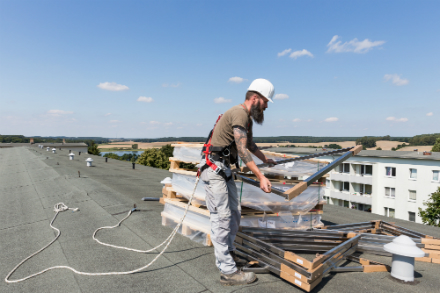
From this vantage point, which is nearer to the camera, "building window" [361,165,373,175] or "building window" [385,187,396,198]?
"building window" [385,187,396,198]

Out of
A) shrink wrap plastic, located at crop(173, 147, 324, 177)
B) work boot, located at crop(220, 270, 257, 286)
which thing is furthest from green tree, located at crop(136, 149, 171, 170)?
work boot, located at crop(220, 270, 257, 286)

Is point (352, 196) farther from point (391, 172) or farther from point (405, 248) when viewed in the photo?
point (405, 248)

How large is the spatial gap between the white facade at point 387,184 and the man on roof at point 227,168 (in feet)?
134

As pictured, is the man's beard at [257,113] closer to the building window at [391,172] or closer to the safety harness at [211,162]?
the safety harness at [211,162]

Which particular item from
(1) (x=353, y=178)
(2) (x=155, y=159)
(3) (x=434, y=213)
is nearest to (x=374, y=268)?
(3) (x=434, y=213)

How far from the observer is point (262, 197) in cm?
445

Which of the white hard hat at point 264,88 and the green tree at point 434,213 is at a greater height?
the white hard hat at point 264,88

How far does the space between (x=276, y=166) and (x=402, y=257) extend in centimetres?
224

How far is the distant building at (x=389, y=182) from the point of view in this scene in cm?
3544

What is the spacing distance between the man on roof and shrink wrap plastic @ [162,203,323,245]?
96 centimetres

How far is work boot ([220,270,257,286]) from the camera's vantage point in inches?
117

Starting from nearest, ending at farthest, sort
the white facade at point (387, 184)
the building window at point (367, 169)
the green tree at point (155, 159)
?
the white facade at point (387, 184) < the building window at point (367, 169) < the green tree at point (155, 159)

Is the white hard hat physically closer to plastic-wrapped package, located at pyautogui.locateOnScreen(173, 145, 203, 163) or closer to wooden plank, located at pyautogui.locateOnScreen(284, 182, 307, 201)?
→ wooden plank, located at pyautogui.locateOnScreen(284, 182, 307, 201)

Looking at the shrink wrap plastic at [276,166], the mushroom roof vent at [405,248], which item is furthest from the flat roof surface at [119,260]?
the shrink wrap plastic at [276,166]
